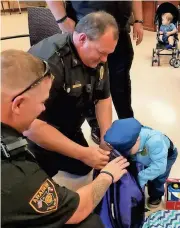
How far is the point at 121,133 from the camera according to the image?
1514 millimetres

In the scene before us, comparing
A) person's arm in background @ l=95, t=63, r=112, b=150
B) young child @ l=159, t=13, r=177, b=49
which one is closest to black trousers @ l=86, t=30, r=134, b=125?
person's arm in background @ l=95, t=63, r=112, b=150

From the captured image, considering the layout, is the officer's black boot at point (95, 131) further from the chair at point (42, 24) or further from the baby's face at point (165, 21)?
the baby's face at point (165, 21)

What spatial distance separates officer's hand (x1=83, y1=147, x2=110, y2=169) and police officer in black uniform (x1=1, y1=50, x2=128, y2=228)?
460 millimetres

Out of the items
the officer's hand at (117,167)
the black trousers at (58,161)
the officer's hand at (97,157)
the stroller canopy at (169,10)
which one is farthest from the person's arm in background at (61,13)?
the stroller canopy at (169,10)

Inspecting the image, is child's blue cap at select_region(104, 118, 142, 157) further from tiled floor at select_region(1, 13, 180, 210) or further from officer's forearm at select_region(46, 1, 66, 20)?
officer's forearm at select_region(46, 1, 66, 20)

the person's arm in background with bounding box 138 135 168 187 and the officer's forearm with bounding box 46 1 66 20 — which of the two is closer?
the person's arm in background with bounding box 138 135 168 187

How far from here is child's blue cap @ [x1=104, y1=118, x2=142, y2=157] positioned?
59.1 inches

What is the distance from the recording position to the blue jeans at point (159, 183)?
5.78 ft

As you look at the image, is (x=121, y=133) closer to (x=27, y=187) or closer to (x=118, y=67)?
(x=27, y=187)

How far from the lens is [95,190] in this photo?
122 centimetres

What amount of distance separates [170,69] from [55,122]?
238cm

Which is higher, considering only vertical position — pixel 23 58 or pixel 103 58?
pixel 23 58

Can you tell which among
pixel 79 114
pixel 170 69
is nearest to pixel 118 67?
pixel 79 114

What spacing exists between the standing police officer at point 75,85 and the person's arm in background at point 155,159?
0.25m
